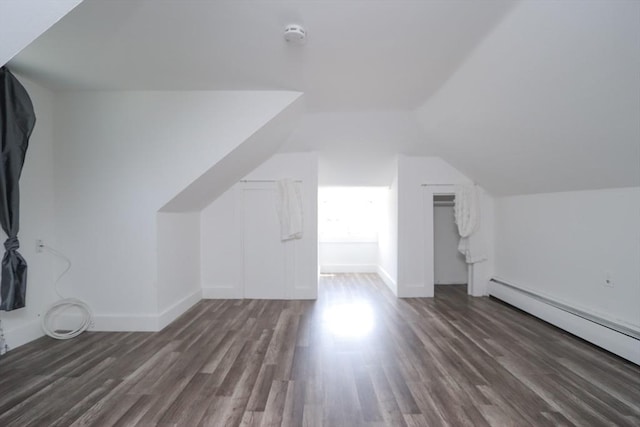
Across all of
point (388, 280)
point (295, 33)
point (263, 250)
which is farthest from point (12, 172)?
point (388, 280)

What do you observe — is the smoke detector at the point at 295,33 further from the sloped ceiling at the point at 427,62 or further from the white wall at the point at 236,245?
the white wall at the point at 236,245

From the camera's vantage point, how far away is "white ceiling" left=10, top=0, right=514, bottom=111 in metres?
1.90

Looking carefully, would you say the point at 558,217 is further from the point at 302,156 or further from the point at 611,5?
the point at 302,156

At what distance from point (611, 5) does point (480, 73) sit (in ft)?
3.28

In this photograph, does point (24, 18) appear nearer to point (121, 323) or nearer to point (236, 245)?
point (121, 323)

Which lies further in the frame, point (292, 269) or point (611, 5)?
point (292, 269)

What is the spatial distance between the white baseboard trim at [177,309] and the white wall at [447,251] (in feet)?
13.4

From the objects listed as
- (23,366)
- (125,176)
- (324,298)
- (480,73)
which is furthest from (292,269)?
(480,73)

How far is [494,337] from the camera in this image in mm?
3080

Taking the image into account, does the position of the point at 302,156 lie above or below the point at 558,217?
above

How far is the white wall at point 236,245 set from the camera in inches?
179

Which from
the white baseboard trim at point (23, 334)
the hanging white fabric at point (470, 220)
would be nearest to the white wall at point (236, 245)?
the white baseboard trim at point (23, 334)

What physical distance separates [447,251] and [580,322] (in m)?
2.53

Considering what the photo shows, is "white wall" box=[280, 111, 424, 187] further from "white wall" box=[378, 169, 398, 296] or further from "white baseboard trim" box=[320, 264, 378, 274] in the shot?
"white baseboard trim" box=[320, 264, 378, 274]
